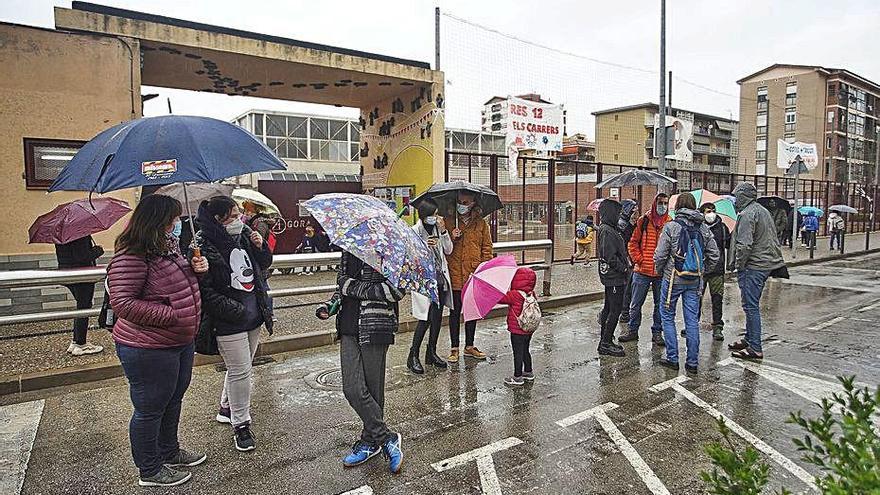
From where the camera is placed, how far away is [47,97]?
7.90m

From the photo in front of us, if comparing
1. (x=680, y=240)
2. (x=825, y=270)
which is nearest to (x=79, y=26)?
(x=680, y=240)

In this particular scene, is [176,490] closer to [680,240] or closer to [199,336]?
[199,336]

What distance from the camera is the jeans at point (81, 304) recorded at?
6.02 meters

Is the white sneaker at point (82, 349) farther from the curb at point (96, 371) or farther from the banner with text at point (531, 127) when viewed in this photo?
the banner with text at point (531, 127)

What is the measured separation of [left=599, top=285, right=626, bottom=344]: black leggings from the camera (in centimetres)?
632

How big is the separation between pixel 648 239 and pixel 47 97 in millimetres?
8429

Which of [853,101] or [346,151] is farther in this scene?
[853,101]

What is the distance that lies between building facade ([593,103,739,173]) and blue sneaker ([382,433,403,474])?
35.9 metres

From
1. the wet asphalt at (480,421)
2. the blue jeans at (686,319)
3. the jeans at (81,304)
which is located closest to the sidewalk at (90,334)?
the jeans at (81,304)

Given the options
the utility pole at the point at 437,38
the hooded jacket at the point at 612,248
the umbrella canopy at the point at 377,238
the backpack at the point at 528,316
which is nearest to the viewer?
the umbrella canopy at the point at 377,238

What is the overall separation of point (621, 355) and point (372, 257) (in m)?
4.10

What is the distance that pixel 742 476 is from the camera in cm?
164

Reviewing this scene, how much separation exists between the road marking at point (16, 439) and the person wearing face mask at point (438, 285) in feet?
10.3

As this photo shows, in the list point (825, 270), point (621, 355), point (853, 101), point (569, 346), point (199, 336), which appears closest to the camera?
point (199, 336)
